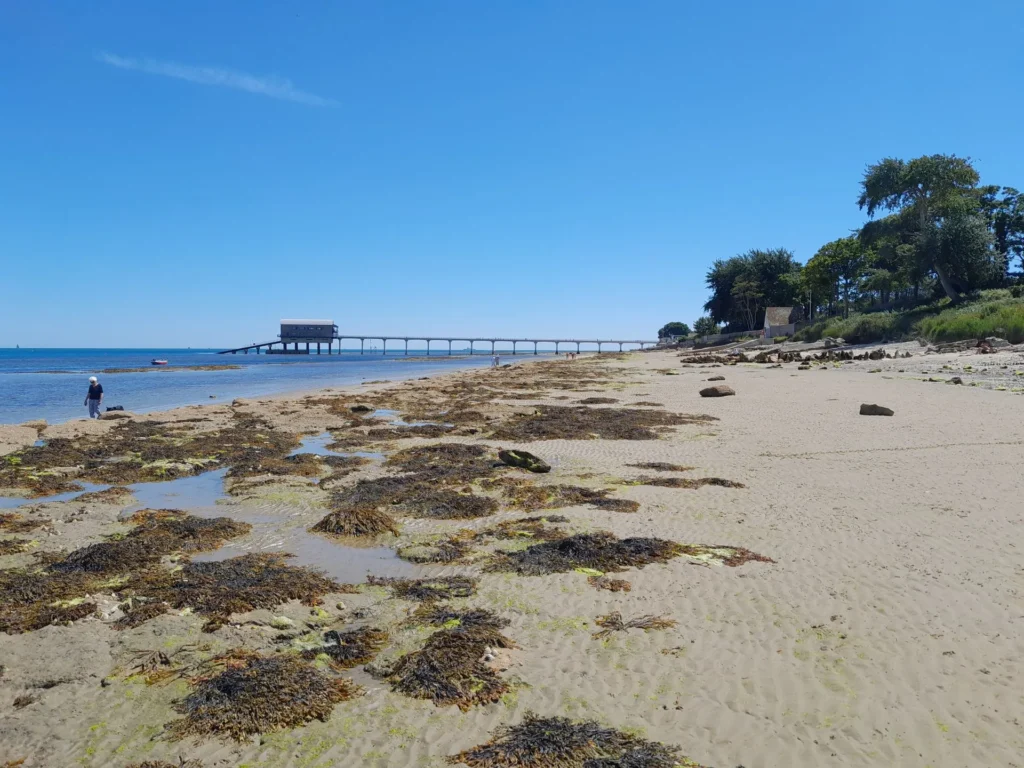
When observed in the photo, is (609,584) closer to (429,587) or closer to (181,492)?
(429,587)

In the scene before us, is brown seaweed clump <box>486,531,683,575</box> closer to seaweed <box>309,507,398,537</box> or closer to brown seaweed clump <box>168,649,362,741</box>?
seaweed <box>309,507,398,537</box>

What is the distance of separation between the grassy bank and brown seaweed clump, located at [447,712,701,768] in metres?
39.2

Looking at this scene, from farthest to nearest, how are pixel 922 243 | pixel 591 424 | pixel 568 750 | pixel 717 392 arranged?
pixel 922 243, pixel 717 392, pixel 591 424, pixel 568 750

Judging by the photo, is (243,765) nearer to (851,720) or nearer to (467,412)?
(851,720)

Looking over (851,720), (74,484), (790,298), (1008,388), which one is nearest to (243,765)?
(851,720)

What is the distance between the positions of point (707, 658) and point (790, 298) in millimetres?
94081

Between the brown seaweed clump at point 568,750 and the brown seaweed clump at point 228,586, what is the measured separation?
272 cm

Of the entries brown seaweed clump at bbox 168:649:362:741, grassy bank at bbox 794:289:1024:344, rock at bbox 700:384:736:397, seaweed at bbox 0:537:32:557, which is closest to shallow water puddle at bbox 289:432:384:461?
seaweed at bbox 0:537:32:557

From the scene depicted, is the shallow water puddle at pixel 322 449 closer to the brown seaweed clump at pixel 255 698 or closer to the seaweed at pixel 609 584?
the seaweed at pixel 609 584

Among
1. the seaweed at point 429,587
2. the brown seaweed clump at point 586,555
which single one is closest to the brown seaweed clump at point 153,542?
the seaweed at point 429,587

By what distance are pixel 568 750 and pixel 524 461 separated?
828 centimetres

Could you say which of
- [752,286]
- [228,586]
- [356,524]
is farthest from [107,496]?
[752,286]

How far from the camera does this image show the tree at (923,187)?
5819 cm

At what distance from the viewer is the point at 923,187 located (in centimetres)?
5991
